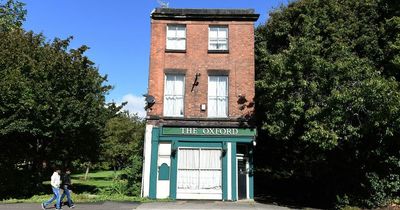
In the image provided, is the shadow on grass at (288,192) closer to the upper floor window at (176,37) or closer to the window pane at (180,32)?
the upper floor window at (176,37)

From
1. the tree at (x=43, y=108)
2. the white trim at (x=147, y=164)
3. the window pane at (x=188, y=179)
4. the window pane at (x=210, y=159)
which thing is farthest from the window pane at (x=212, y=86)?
the tree at (x=43, y=108)

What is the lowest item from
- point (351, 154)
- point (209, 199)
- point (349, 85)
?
point (209, 199)

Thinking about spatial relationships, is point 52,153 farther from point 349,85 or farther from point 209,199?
point 349,85

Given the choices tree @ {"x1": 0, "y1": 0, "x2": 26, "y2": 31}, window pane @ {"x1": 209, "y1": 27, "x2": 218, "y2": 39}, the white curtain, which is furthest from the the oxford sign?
tree @ {"x1": 0, "y1": 0, "x2": 26, "y2": 31}

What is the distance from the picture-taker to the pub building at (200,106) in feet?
66.4

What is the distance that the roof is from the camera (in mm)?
21766

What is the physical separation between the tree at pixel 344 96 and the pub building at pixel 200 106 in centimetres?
157

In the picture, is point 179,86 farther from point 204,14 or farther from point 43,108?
point 43,108

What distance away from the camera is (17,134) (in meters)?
21.2

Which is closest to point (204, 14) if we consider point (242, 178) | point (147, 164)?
point (147, 164)

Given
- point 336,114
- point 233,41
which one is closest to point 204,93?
point 233,41

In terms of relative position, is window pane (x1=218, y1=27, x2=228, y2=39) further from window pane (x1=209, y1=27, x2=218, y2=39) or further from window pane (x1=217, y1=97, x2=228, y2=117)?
window pane (x1=217, y1=97, x2=228, y2=117)

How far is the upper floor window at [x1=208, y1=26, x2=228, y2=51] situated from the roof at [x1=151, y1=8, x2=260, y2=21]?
0.57 meters

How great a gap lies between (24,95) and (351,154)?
600 inches
